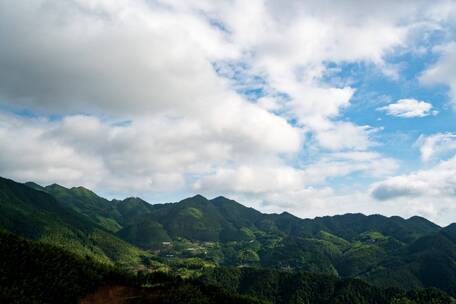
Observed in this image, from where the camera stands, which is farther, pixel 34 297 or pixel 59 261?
pixel 59 261

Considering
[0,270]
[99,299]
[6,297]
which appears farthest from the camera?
[99,299]

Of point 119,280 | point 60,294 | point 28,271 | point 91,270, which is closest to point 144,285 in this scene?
point 119,280

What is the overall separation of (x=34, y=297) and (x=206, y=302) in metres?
78.4

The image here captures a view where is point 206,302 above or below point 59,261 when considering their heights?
below

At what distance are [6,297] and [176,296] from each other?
231 ft

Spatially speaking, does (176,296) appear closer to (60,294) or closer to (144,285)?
(144,285)

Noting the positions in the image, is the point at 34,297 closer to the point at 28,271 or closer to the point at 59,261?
the point at 28,271

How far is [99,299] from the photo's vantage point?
17912 centimetres

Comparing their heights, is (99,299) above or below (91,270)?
below

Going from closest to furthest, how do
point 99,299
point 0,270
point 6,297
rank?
1. point 6,297
2. point 0,270
3. point 99,299

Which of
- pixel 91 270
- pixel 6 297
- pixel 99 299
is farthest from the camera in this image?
pixel 91 270

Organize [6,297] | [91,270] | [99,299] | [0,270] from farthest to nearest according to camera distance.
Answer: [91,270]
[99,299]
[0,270]
[6,297]

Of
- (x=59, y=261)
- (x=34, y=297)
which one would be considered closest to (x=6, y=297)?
(x=34, y=297)

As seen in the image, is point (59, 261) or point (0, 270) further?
point (59, 261)
